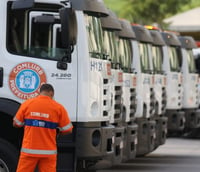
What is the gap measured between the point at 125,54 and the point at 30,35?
213 inches

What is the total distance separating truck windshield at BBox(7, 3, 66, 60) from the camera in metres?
14.0

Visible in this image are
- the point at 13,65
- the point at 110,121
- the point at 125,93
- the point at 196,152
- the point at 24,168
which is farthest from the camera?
the point at 196,152

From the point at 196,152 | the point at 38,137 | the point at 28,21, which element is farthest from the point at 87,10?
the point at 196,152

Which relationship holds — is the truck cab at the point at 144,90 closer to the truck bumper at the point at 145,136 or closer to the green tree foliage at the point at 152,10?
the truck bumper at the point at 145,136

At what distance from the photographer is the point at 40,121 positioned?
1279 centimetres

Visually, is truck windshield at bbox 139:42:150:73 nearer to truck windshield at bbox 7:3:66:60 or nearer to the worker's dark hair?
truck windshield at bbox 7:3:66:60

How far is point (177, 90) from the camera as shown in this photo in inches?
1009

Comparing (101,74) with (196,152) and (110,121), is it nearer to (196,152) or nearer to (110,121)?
(110,121)

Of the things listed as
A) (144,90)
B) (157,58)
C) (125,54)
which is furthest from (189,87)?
(125,54)

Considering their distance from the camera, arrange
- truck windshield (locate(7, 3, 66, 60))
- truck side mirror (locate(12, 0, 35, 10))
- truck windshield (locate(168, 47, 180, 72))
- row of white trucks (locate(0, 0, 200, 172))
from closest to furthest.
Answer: truck side mirror (locate(12, 0, 35, 10)) < row of white trucks (locate(0, 0, 200, 172)) < truck windshield (locate(7, 3, 66, 60)) < truck windshield (locate(168, 47, 180, 72))

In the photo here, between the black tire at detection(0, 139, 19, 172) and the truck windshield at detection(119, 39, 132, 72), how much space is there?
17.4 ft

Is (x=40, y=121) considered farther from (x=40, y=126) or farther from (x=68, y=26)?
(x=68, y=26)

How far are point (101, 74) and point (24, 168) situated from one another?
238 cm

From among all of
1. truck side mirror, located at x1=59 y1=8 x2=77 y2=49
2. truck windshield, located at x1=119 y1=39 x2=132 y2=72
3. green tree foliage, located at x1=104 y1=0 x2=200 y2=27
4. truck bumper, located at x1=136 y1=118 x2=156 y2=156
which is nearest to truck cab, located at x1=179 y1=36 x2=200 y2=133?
truck bumper, located at x1=136 y1=118 x2=156 y2=156
